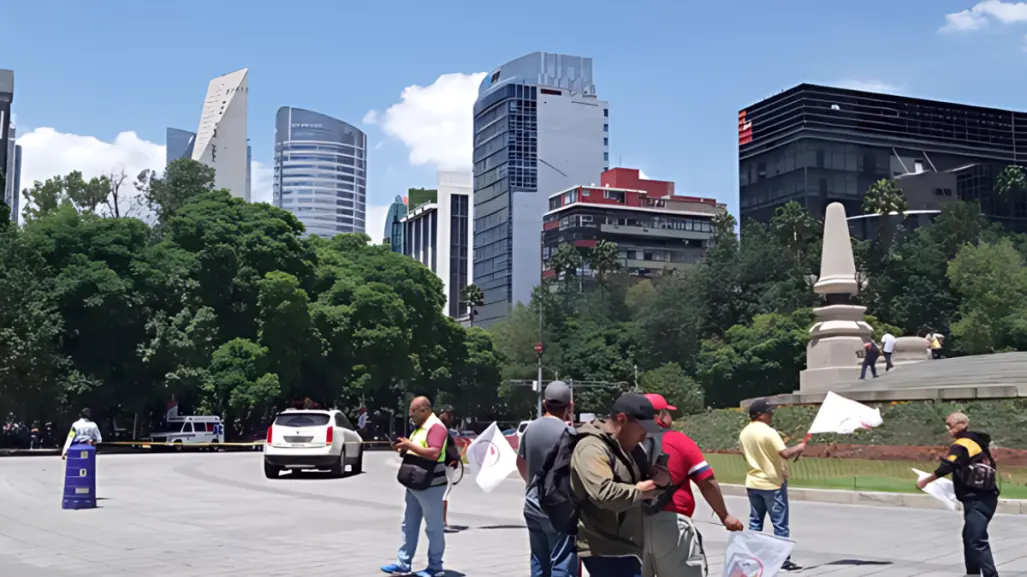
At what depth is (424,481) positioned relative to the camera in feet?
31.8

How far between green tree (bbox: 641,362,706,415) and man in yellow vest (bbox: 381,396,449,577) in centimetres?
6932

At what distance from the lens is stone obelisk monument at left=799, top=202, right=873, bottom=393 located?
135 feet

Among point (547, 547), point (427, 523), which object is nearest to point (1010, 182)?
point (427, 523)

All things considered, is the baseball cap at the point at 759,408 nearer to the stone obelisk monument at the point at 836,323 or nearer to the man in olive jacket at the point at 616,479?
the man in olive jacket at the point at 616,479

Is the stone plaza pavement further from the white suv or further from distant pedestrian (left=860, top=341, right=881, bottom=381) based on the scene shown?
distant pedestrian (left=860, top=341, right=881, bottom=381)

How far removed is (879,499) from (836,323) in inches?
933

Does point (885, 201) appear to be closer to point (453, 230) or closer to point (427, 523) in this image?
point (427, 523)

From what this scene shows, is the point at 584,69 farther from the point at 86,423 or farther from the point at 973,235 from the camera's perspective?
the point at 86,423

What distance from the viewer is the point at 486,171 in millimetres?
174125

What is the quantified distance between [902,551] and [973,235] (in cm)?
7373

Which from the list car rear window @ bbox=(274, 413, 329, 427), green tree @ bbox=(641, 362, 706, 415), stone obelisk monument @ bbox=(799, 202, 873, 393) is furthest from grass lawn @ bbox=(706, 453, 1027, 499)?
green tree @ bbox=(641, 362, 706, 415)

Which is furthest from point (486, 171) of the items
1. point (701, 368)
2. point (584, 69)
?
point (701, 368)

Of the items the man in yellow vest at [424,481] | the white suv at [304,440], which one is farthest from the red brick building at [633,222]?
the man in yellow vest at [424,481]

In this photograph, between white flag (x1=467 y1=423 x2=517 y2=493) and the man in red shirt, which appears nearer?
the man in red shirt
